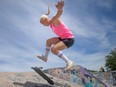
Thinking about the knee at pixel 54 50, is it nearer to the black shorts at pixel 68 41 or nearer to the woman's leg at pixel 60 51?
the woman's leg at pixel 60 51

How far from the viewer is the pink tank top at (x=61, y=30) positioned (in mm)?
5797

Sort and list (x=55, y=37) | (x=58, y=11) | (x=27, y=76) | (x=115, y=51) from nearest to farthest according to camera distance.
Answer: (x=58, y=11) → (x=55, y=37) → (x=27, y=76) → (x=115, y=51)

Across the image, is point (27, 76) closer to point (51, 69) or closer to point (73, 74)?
point (51, 69)

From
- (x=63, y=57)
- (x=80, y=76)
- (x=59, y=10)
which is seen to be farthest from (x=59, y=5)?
(x=80, y=76)

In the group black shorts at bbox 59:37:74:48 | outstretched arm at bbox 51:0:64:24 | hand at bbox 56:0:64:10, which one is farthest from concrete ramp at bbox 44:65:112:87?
hand at bbox 56:0:64:10

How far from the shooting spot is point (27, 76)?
24.4ft

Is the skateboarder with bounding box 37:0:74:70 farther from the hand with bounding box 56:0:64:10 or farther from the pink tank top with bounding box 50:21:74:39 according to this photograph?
the hand with bounding box 56:0:64:10

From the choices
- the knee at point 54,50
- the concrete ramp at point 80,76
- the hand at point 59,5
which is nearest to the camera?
the hand at point 59,5

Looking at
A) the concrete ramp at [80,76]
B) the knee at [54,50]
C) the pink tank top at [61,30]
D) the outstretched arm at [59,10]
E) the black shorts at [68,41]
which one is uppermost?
the outstretched arm at [59,10]

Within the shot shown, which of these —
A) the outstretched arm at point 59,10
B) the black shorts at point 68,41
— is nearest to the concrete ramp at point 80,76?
the black shorts at point 68,41

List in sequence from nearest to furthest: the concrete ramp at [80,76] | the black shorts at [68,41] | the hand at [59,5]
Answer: the hand at [59,5] → the black shorts at [68,41] → the concrete ramp at [80,76]

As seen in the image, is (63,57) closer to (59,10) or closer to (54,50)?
(54,50)

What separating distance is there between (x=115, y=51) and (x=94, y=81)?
48.1m

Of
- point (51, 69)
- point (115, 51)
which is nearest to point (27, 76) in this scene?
point (51, 69)
